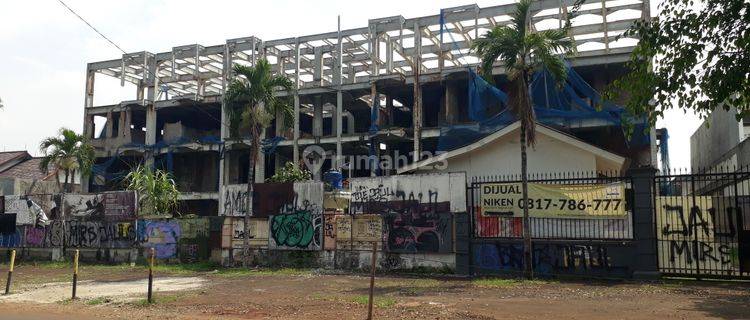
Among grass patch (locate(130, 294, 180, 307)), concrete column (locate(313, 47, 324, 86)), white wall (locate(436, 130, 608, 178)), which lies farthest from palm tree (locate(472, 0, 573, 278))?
concrete column (locate(313, 47, 324, 86))

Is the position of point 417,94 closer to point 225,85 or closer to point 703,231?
point 225,85

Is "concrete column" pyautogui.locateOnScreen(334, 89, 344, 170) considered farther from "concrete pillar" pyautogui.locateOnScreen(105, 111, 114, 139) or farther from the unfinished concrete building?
"concrete pillar" pyautogui.locateOnScreen(105, 111, 114, 139)

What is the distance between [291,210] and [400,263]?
4674 mm

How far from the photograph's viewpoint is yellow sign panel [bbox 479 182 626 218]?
15.9 meters

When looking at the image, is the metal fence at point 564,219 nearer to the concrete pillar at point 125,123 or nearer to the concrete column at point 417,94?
the concrete column at point 417,94

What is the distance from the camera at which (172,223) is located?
24281mm

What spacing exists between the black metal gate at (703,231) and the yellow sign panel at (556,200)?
1.06 metres

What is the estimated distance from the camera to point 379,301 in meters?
12.2

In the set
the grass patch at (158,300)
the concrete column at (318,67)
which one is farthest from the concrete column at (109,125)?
the grass patch at (158,300)

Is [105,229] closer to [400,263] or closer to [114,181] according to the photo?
[400,263]

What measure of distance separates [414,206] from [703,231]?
7.87 meters

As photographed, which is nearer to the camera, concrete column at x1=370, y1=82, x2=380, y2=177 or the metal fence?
the metal fence

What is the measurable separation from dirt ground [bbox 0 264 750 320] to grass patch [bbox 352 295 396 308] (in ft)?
0.07

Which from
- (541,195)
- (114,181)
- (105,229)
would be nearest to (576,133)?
(541,195)
